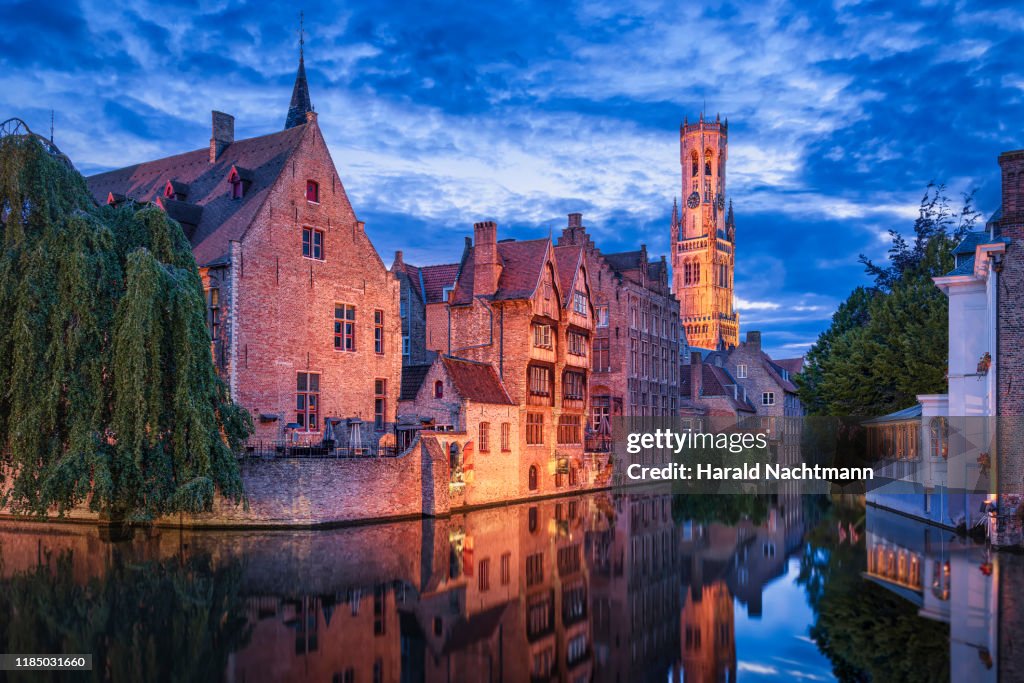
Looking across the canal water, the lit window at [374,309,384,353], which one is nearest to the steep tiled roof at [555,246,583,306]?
the lit window at [374,309,384,353]

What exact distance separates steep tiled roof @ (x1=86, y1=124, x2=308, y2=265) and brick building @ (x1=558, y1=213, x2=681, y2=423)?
21.4 metres

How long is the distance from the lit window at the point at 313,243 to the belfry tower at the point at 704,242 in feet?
416

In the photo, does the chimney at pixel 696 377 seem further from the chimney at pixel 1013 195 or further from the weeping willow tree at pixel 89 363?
the weeping willow tree at pixel 89 363

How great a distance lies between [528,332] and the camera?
42125mm

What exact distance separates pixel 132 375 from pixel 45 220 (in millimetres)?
4839

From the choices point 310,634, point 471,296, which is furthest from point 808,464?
point 310,634

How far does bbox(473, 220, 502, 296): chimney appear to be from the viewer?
43125mm

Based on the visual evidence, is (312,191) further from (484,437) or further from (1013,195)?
(1013,195)

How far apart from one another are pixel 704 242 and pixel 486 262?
406ft

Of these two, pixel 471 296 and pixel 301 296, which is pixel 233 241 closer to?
pixel 301 296

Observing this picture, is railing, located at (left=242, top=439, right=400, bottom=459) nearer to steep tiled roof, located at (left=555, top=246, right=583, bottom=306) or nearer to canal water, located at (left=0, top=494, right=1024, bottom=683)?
canal water, located at (left=0, top=494, right=1024, bottom=683)

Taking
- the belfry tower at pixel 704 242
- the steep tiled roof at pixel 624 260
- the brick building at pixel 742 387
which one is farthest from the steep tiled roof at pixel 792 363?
the steep tiled roof at pixel 624 260

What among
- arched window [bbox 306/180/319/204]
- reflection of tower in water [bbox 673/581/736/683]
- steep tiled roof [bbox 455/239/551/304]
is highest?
arched window [bbox 306/180/319/204]

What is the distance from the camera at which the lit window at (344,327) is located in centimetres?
3741
